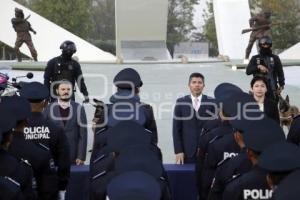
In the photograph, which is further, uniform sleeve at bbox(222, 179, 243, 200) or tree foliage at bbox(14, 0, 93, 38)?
tree foliage at bbox(14, 0, 93, 38)

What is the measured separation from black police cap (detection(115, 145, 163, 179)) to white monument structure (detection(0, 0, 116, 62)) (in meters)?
19.5

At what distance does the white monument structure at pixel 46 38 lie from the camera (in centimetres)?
2244

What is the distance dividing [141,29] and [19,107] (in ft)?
62.8

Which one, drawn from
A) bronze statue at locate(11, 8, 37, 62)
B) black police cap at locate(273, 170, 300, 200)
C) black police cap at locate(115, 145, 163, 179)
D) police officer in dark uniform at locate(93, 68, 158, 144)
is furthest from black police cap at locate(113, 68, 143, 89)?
bronze statue at locate(11, 8, 37, 62)

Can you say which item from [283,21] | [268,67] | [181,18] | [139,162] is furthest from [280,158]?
[181,18]

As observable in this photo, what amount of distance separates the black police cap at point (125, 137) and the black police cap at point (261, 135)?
1.76ft

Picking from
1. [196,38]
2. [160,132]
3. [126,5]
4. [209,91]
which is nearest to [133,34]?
[126,5]

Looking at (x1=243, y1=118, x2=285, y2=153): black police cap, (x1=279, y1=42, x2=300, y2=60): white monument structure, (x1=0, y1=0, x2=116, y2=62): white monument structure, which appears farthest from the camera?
(x1=279, y1=42, x2=300, y2=60): white monument structure

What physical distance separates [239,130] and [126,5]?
1953cm

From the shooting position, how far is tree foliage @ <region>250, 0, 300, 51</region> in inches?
1763

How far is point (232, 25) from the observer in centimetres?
2420

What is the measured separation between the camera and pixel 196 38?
A: 69125 mm

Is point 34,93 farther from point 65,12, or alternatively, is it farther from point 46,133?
point 65,12

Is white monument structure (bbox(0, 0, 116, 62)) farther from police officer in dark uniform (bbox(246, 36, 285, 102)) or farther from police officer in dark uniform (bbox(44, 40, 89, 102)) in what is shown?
police officer in dark uniform (bbox(246, 36, 285, 102))
